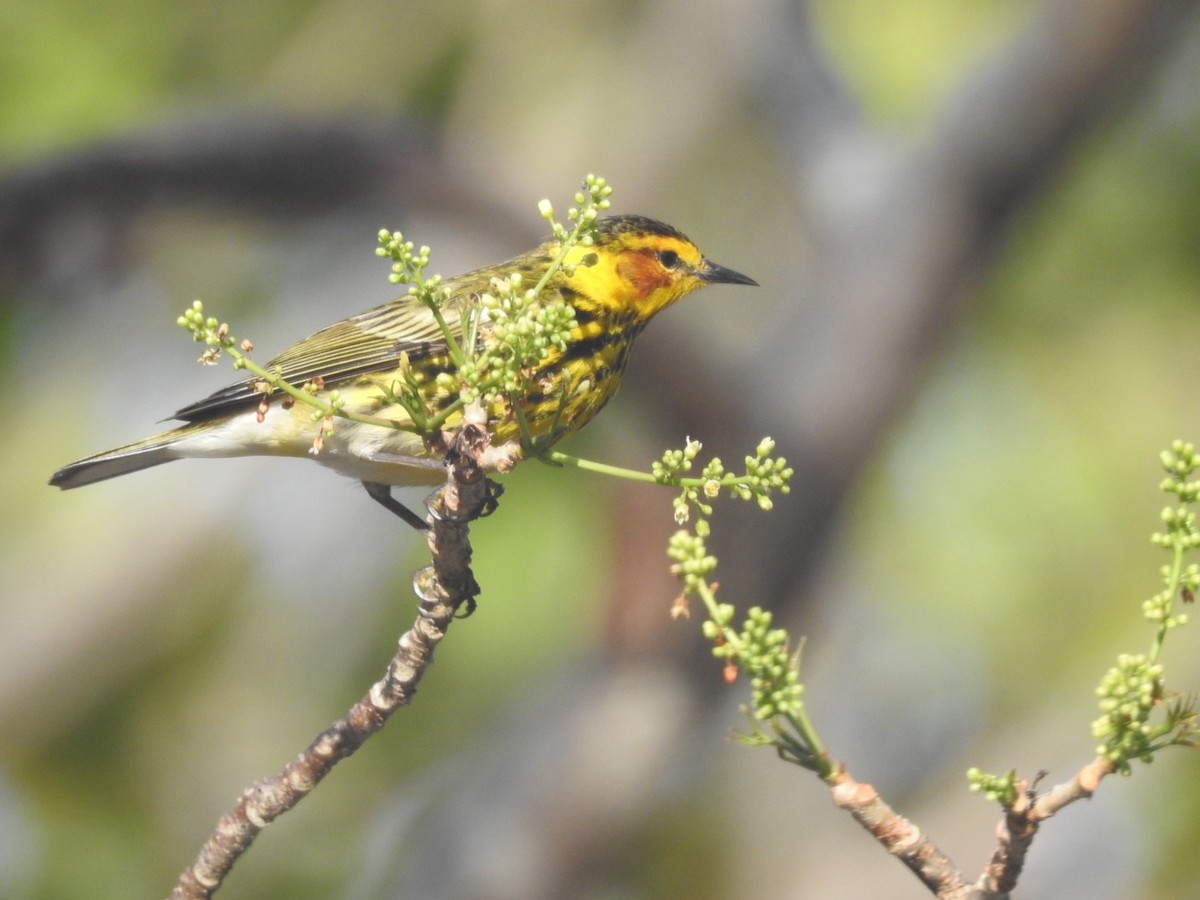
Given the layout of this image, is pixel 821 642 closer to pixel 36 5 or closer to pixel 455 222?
pixel 455 222

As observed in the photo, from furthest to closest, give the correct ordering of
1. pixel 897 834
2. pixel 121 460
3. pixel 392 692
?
pixel 121 460 → pixel 392 692 → pixel 897 834

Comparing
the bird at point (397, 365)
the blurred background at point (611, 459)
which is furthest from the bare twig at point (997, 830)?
the blurred background at point (611, 459)

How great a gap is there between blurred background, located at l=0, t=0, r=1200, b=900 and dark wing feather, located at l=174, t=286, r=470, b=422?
2.90 metres

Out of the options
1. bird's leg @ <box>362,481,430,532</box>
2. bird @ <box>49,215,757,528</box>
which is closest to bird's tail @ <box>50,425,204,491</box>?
bird @ <box>49,215,757,528</box>

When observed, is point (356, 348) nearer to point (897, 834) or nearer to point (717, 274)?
point (717, 274)

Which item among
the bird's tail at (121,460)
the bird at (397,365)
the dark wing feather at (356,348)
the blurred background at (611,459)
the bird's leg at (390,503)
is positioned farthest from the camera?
the blurred background at (611,459)

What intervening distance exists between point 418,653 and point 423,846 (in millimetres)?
7315

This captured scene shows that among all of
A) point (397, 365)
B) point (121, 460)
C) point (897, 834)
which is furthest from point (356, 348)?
point (897, 834)

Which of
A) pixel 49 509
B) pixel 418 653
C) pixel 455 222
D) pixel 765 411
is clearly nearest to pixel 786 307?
pixel 765 411

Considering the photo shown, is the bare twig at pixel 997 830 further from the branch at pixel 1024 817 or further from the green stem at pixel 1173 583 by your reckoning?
the green stem at pixel 1173 583

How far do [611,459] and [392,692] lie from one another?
8.08 m

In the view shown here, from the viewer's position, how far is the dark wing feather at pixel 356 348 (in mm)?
4422

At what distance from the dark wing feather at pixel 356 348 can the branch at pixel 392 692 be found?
1.32 meters

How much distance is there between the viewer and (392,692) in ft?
9.46
